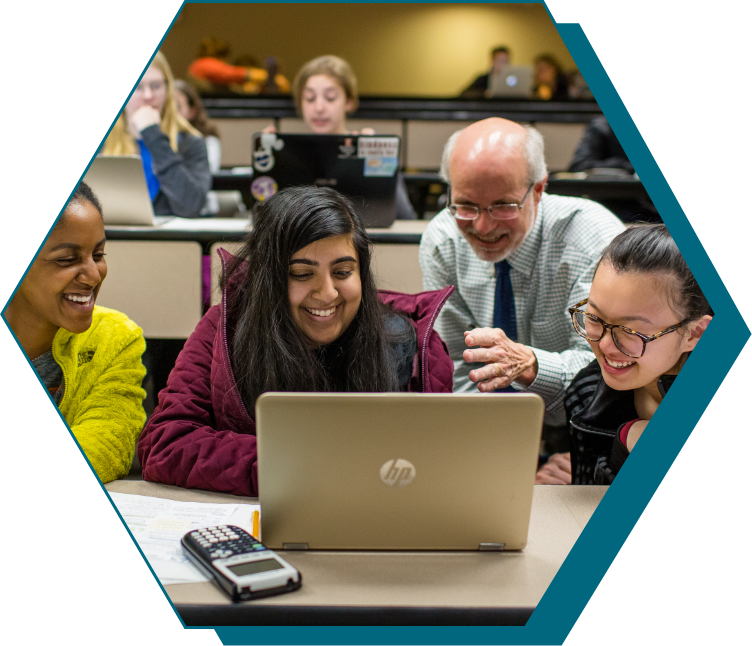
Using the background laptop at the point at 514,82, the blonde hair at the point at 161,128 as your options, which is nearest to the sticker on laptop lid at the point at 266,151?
the blonde hair at the point at 161,128

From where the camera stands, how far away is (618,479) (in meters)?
0.96

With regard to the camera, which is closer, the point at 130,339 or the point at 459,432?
the point at 459,432

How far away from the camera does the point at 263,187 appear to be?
91.2 inches

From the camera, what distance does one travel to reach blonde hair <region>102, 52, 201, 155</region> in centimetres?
264

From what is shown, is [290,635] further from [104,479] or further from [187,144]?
[187,144]

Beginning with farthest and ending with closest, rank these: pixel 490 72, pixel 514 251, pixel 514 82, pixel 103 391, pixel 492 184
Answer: pixel 490 72 < pixel 514 82 < pixel 514 251 < pixel 492 184 < pixel 103 391

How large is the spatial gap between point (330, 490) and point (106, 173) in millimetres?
1595

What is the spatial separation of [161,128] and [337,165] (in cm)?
89

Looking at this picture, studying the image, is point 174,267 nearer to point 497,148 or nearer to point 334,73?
point 497,148

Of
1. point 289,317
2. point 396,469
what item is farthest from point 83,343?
point 396,469

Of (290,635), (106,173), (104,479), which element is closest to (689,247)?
(290,635)

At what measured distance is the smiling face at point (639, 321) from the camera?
1.16m

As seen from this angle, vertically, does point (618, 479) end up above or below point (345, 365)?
below

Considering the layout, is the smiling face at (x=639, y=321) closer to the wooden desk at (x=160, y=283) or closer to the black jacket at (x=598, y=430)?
the black jacket at (x=598, y=430)
